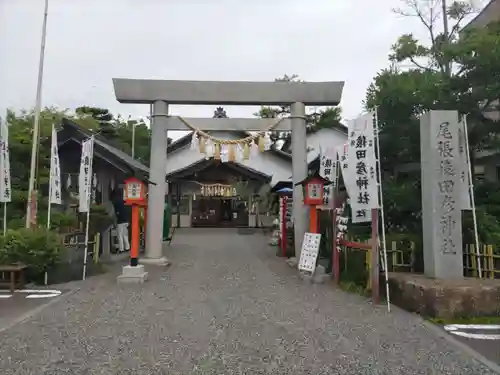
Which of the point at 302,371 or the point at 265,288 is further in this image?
the point at 265,288

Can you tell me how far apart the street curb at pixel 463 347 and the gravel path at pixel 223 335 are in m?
0.10

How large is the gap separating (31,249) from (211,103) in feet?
20.2

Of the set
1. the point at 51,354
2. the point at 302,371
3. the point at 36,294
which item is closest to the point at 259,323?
the point at 302,371

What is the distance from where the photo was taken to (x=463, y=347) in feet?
18.5

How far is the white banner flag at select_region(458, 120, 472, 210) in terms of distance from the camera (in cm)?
853

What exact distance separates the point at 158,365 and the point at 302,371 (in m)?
1.50

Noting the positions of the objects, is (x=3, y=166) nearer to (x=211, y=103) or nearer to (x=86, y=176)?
(x=86, y=176)

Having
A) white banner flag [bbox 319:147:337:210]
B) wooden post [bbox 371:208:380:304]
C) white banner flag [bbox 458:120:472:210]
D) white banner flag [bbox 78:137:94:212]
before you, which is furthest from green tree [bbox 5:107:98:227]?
white banner flag [bbox 458:120:472:210]

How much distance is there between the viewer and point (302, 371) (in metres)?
Result: 4.80

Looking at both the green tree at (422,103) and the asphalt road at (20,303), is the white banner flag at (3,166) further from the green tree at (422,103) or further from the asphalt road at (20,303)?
the green tree at (422,103)

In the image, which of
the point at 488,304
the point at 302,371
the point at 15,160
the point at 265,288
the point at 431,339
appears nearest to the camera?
the point at 302,371

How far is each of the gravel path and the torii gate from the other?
3.21 m

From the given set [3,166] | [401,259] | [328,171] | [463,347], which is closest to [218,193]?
[328,171]

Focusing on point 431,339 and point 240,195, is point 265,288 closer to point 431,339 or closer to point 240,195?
point 431,339
